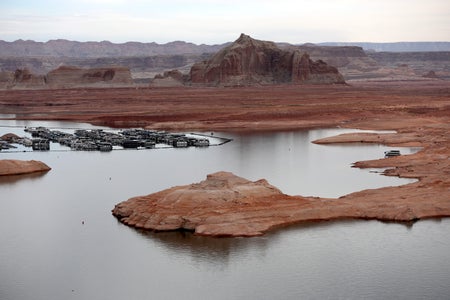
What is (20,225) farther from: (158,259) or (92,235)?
(158,259)

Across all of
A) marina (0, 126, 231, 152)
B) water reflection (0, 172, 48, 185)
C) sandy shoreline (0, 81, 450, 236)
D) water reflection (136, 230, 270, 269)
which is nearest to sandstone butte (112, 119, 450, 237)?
sandy shoreline (0, 81, 450, 236)

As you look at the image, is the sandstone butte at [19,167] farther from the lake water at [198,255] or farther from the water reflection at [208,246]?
the water reflection at [208,246]

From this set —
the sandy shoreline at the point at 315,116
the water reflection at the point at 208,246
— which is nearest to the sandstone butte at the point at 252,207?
the sandy shoreline at the point at 315,116

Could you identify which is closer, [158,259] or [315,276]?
[315,276]

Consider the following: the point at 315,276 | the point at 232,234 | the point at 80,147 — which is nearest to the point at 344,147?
the point at 80,147

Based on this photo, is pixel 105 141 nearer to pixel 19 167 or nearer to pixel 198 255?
pixel 19 167

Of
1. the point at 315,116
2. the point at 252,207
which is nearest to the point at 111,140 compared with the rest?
the point at 315,116
